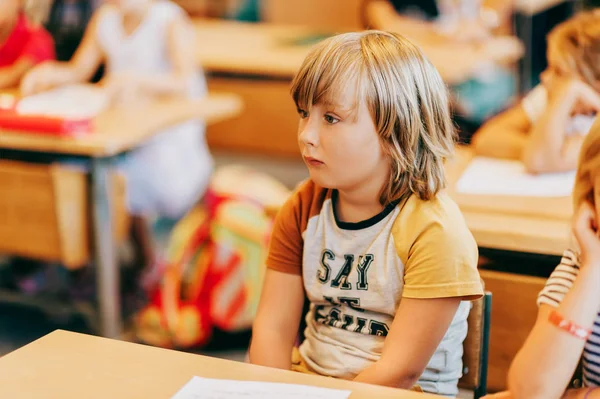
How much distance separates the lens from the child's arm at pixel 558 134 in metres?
2.04

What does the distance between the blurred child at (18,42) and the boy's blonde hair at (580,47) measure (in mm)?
1408

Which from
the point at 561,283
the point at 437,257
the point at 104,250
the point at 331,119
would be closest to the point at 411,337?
the point at 437,257

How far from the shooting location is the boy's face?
4.41ft

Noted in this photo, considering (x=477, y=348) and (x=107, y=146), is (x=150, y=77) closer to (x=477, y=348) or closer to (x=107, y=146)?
(x=107, y=146)

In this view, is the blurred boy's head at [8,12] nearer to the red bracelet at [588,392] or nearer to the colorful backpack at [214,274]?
the colorful backpack at [214,274]

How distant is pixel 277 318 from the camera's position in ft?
4.99

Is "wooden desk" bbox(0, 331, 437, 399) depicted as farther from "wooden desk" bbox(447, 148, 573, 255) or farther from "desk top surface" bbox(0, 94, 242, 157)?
"desk top surface" bbox(0, 94, 242, 157)

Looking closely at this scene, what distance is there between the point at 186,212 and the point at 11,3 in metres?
1.24

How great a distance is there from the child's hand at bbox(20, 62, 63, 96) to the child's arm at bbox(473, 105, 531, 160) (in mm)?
1276

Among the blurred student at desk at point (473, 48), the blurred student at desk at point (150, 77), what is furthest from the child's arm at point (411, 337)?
the blurred student at desk at point (473, 48)

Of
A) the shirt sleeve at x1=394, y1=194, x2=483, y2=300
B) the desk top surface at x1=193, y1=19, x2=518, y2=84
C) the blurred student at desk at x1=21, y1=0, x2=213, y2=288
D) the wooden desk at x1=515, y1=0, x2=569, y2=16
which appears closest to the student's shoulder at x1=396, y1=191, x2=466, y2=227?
the shirt sleeve at x1=394, y1=194, x2=483, y2=300

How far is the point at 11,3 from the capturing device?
2.29 metres

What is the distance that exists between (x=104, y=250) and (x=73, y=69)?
1.95 feet

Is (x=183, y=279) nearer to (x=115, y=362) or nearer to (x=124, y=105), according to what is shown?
(x=124, y=105)
